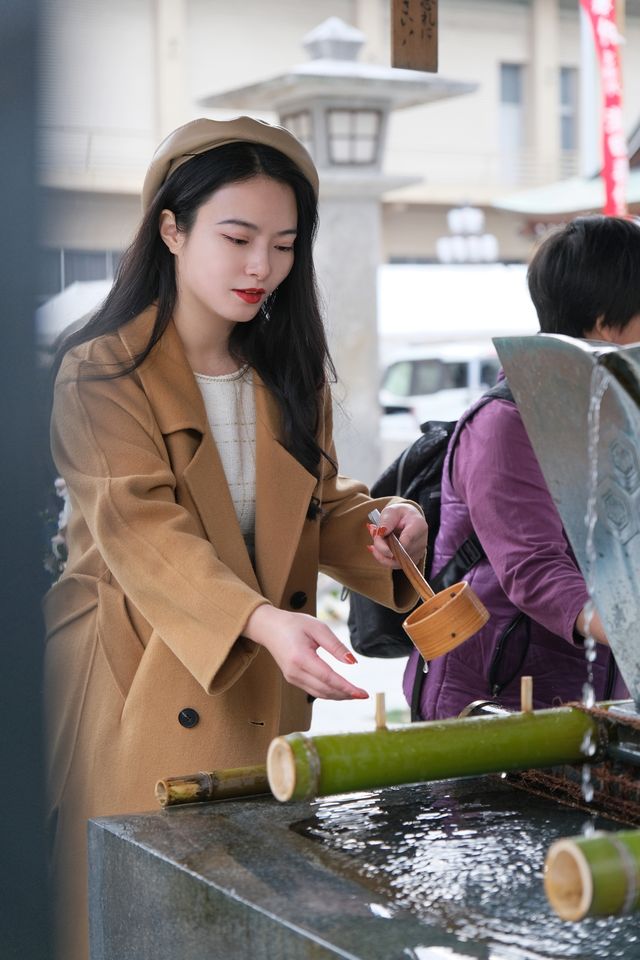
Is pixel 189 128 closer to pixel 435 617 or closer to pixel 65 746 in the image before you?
pixel 435 617

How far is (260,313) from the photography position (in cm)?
212

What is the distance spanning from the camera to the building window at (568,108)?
20.1 meters

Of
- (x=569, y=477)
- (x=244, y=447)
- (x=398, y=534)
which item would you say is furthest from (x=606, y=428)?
(x=244, y=447)

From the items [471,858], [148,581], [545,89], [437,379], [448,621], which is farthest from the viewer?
[545,89]

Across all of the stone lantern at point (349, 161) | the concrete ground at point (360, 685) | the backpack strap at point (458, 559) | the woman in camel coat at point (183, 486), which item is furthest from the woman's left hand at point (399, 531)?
the stone lantern at point (349, 161)

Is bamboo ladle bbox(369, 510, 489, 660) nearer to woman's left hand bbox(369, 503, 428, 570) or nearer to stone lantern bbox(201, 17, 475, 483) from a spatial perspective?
woman's left hand bbox(369, 503, 428, 570)

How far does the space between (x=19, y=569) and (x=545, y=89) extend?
61.4ft

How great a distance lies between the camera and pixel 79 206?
206 centimetres

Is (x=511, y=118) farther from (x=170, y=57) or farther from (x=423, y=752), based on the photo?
(x=423, y=752)

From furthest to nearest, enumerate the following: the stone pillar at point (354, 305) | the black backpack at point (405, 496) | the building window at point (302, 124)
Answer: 1. the stone pillar at point (354, 305)
2. the building window at point (302, 124)
3. the black backpack at point (405, 496)

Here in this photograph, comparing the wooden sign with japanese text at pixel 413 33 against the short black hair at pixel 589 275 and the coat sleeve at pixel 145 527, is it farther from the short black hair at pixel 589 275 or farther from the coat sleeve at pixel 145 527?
the coat sleeve at pixel 145 527

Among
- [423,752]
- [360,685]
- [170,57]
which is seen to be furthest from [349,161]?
[170,57]

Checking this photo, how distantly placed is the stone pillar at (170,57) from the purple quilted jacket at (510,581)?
1338 centimetres

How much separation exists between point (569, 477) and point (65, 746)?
0.94m
